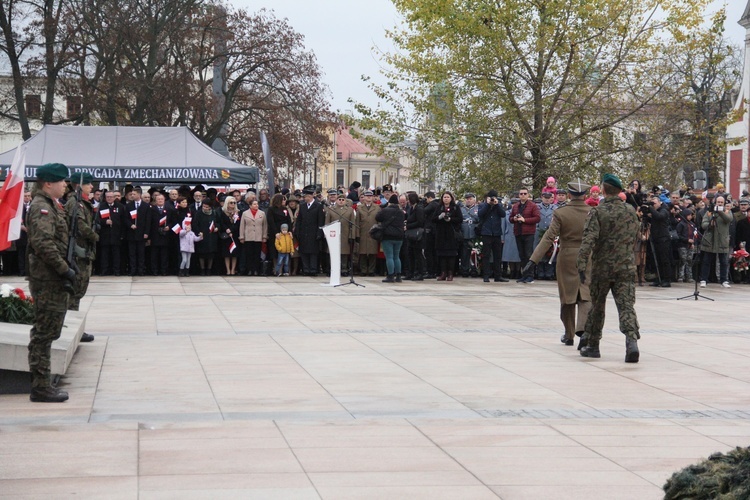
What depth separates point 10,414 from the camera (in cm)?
835

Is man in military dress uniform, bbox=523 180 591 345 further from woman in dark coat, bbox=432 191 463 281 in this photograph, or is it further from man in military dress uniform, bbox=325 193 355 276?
man in military dress uniform, bbox=325 193 355 276

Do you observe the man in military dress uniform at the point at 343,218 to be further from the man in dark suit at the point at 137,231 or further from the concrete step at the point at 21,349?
the concrete step at the point at 21,349

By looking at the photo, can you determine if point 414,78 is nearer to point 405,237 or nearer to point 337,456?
point 405,237

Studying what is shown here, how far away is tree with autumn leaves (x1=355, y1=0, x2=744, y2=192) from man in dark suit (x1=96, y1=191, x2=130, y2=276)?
920cm

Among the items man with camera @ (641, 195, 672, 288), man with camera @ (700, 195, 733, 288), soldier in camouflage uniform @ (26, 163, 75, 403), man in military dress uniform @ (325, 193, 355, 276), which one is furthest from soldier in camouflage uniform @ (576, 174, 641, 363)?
man with camera @ (700, 195, 733, 288)

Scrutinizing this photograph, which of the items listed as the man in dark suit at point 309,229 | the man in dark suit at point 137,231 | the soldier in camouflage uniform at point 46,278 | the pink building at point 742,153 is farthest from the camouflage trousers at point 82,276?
the pink building at point 742,153

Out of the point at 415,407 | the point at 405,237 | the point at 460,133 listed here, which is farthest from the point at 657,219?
the point at 415,407

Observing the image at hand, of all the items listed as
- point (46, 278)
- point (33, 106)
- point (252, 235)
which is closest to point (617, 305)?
point (46, 278)

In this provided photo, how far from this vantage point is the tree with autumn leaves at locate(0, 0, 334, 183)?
42125 millimetres

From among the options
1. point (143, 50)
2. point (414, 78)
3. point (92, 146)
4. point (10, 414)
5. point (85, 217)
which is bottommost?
point (10, 414)

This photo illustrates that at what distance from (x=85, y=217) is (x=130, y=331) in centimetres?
178

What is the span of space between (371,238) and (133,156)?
6.69m

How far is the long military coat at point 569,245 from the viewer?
12.7 meters

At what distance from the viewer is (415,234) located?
2288 centimetres
